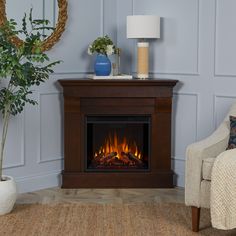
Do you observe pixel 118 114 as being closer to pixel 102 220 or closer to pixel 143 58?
pixel 143 58

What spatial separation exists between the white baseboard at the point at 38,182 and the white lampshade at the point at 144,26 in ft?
4.51

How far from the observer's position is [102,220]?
13.7 feet

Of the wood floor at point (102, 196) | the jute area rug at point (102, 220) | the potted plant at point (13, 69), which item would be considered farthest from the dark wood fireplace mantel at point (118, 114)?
the potted plant at point (13, 69)

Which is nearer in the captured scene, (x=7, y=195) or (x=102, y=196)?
(x=7, y=195)

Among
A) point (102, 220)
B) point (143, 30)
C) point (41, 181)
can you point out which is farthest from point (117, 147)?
point (102, 220)

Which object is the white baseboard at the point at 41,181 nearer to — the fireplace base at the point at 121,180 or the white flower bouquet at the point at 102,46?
the fireplace base at the point at 121,180

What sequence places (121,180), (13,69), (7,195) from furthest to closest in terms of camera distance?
(121,180), (7,195), (13,69)

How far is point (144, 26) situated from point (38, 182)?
Result: 1.58 metres

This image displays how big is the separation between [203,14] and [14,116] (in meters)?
1.74

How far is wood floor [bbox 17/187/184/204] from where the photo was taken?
187 inches

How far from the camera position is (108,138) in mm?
5309

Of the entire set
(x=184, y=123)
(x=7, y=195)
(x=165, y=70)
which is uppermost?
(x=165, y=70)

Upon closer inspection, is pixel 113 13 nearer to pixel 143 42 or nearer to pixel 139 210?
pixel 143 42

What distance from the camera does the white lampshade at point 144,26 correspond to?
5.07 m
